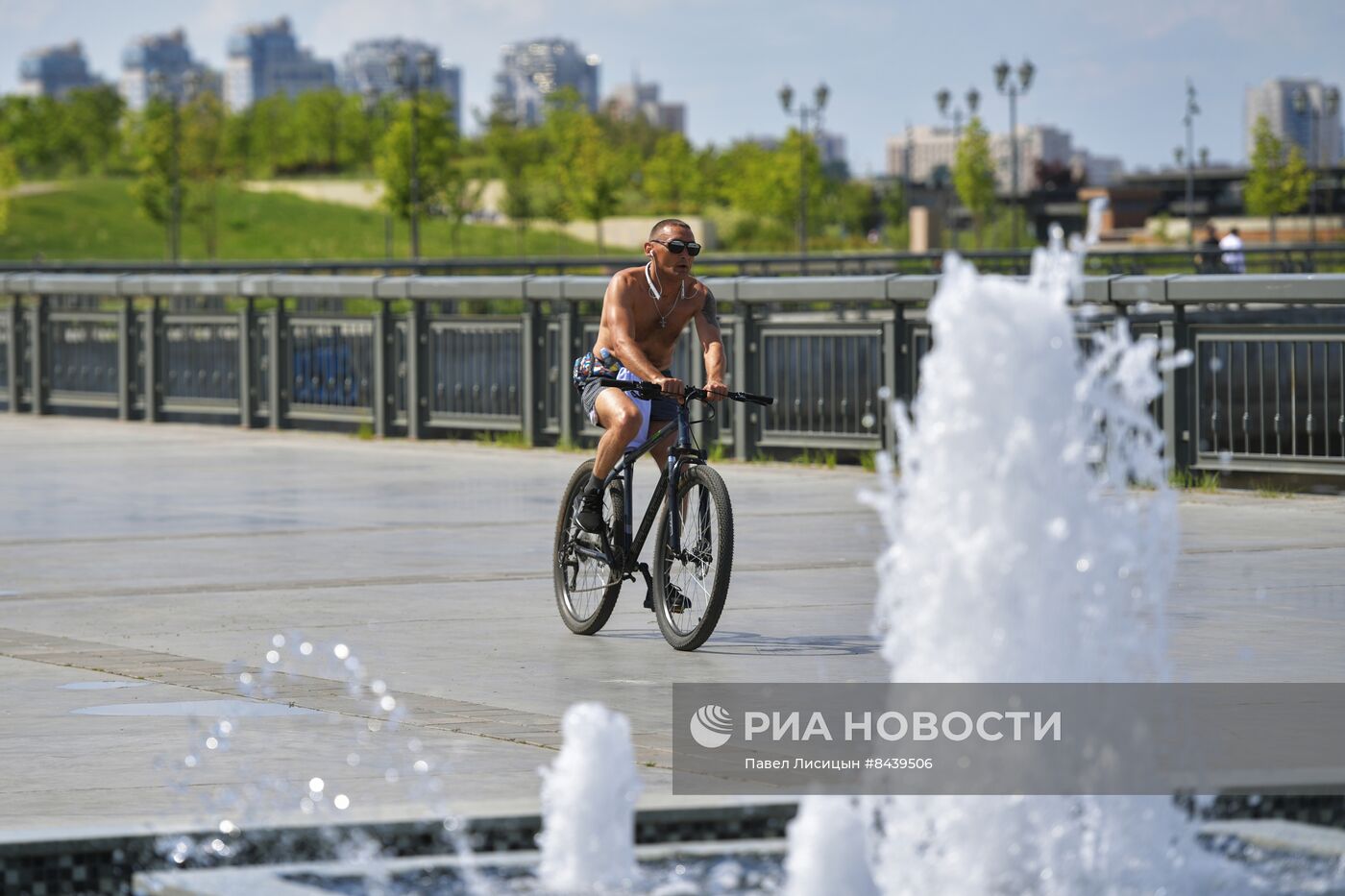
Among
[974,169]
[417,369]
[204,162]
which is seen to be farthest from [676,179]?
[417,369]

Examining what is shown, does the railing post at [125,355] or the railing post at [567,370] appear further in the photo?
the railing post at [125,355]

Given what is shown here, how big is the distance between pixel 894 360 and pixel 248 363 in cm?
779

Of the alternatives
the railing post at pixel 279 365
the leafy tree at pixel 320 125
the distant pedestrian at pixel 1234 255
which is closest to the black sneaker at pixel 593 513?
the railing post at pixel 279 365

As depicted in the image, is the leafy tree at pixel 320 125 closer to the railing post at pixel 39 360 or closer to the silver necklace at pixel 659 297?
the railing post at pixel 39 360

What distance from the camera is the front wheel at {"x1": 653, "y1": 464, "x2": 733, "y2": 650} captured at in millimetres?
8266

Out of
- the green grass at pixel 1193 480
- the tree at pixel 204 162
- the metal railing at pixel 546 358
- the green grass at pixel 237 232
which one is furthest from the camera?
the green grass at pixel 237 232

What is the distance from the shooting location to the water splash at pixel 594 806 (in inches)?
179

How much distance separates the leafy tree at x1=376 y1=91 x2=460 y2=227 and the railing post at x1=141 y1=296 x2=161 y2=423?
47.9 metres

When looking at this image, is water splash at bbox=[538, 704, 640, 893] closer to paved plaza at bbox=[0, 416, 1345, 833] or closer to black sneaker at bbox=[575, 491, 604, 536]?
paved plaza at bbox=[0, 416, 1345, 833]

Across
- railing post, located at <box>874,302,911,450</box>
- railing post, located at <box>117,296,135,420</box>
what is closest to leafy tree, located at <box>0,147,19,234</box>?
railing post, located at <box>117,296,135,420</box>

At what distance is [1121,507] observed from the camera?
473 cm

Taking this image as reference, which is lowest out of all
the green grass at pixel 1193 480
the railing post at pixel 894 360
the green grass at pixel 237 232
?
the green grass at pixel 1193 480

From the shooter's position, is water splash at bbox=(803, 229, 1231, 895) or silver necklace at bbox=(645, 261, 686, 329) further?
silver necklace at bbox=(645, 261, 686, 329)

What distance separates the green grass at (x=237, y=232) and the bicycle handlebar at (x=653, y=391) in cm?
6945
